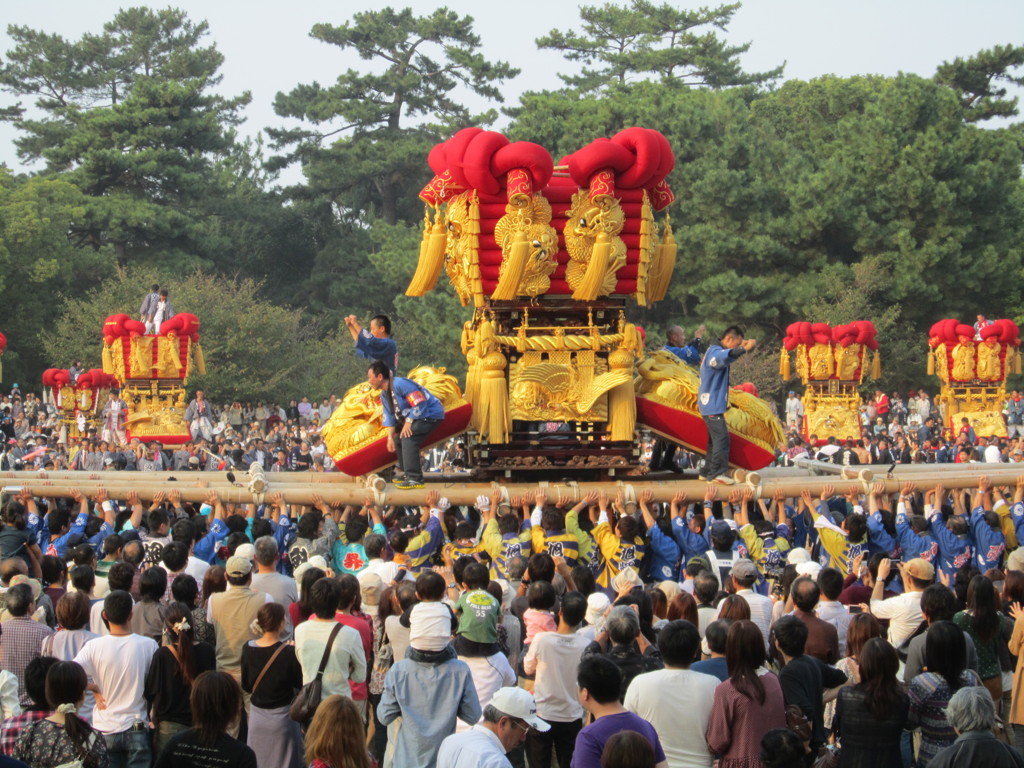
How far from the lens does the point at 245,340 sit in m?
37.5

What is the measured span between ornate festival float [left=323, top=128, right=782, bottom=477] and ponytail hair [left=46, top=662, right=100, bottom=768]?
5.98m

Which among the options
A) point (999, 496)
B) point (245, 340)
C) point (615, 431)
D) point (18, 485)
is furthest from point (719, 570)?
point (245, 340)

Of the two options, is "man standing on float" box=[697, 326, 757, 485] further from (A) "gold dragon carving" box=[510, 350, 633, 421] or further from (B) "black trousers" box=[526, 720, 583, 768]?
(B) "black trousers" box=[526, 720, 583, 768]

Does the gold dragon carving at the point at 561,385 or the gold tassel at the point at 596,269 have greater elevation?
the gold tassel at the point at 596,269

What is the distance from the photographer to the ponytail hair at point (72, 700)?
572 centimetres

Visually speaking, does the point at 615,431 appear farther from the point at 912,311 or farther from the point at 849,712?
the point at 912,311

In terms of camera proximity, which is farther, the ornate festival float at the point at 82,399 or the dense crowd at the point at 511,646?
the ornate festival float at the point at 82,399

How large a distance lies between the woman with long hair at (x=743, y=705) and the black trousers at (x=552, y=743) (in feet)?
3.78

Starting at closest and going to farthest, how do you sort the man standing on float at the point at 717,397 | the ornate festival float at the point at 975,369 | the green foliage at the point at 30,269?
the man standing on float at the point at 717,397 → the ornate festival float at the point at 975,369 → the green foliage at the point at 30,269

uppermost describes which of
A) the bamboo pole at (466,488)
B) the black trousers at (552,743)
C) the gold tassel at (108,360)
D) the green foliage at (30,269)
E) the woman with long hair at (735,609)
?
the green foliage at (30,269)

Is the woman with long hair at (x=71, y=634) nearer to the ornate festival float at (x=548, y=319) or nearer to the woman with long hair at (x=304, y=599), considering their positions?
the woman with long hair at (x=304, y=599)

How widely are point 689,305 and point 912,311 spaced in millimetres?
6335

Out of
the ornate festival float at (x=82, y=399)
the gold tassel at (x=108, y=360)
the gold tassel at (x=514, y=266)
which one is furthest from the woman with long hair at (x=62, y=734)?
the ornate festival float at (x=82, y=399)

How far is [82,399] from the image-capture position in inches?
1075
